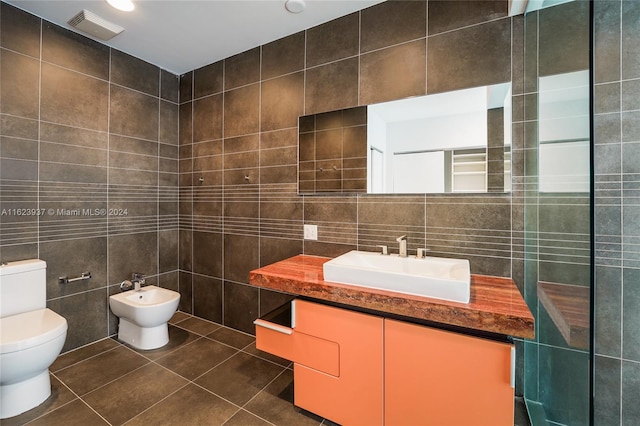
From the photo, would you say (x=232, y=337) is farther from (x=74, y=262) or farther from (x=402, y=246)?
(x=402, y=246)

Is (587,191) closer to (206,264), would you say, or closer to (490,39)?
(490,39)

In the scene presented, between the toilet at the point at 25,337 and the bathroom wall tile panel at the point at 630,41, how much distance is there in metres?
3.28

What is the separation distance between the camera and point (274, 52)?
7.73 ft

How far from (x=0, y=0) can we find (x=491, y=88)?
10.6 feet

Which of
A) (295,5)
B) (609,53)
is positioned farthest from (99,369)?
(609,53)

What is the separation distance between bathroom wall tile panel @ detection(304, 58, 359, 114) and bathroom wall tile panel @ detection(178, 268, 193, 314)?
2106mm

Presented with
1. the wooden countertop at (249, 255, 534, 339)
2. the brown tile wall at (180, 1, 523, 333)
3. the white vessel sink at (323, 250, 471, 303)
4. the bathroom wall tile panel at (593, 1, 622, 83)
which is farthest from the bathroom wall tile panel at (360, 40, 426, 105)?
the wooden countertop at (249, 255, 534, 339)

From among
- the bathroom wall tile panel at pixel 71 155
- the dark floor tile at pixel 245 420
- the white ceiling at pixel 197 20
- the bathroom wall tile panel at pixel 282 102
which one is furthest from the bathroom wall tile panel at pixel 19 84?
the dark floor tile at pixel 245 420

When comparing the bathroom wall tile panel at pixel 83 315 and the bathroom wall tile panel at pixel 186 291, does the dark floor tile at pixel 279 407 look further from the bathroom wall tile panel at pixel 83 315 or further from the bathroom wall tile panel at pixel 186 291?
the bathroom wall tile panel at pixel 186 291

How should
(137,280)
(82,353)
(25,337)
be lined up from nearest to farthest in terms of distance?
(25,337) < (82,353) < (137,280)

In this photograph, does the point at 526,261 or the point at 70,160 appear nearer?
→ the point at 526,261

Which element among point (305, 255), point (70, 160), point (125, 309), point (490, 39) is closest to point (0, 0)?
point (70, 160)

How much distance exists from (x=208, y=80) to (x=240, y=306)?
2215 mm

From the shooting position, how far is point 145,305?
7.17 feet
